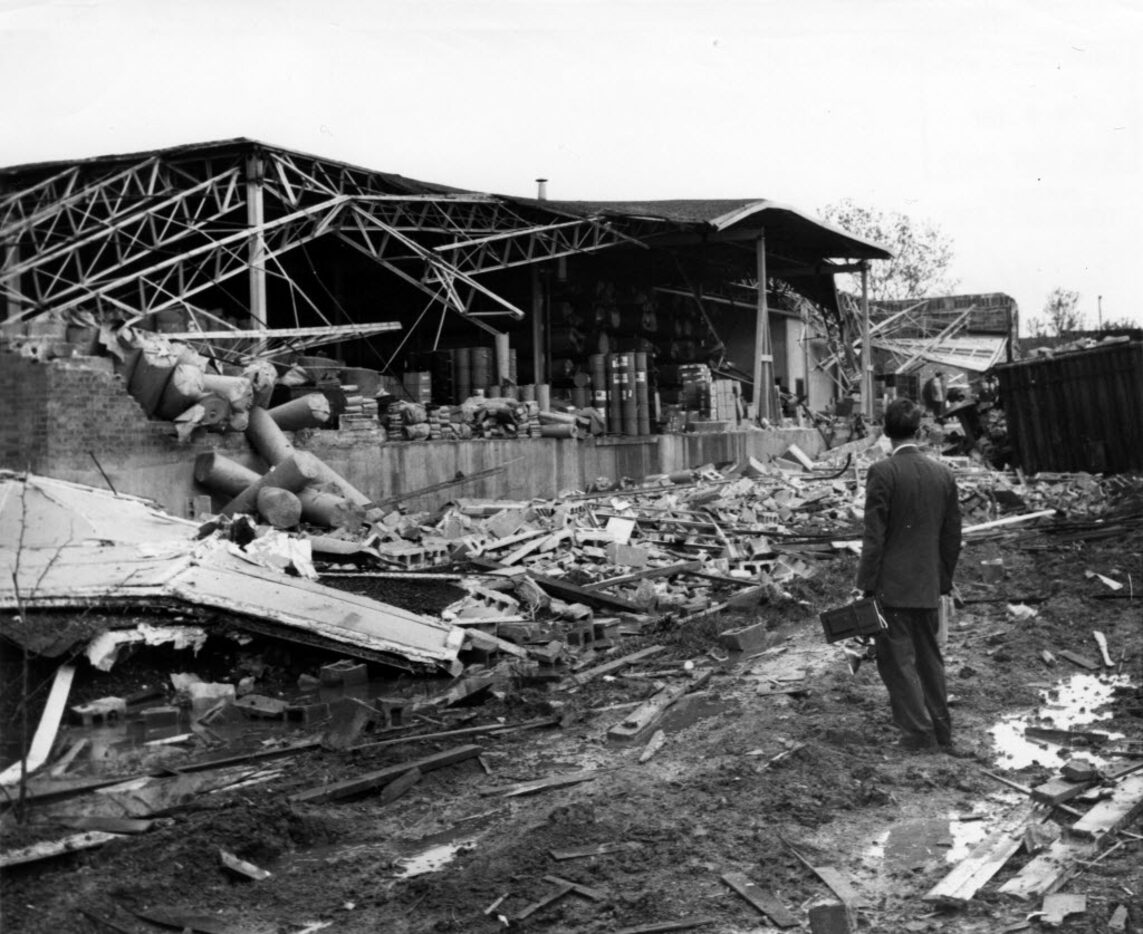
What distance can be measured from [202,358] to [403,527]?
351 cm

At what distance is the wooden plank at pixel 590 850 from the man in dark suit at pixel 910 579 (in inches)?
89.4

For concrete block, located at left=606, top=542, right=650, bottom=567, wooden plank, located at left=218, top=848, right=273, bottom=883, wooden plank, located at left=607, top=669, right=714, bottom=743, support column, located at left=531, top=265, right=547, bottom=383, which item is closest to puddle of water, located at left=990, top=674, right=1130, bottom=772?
wooden plank, located at left=607, top=669, right=714, bottom=743

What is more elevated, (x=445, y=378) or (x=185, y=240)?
(x=185, y=240)

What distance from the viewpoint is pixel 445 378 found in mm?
25750

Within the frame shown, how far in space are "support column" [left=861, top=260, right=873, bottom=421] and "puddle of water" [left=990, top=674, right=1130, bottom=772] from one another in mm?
26809

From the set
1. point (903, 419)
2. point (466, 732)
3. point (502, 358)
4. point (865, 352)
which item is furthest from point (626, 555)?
point (865, 352)

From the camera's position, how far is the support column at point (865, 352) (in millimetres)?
34844

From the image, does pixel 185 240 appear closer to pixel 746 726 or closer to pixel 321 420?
pixel 321 420

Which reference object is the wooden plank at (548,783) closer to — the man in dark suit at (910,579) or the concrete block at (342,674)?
the man in dark suit at (910,579)

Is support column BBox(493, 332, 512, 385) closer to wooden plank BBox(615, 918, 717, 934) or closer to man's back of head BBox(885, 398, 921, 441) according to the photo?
man's back of head BBox(885, 398, 921, 441)

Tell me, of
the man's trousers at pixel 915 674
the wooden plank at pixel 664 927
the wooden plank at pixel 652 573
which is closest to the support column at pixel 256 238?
the wooden plank at pixel 652 573

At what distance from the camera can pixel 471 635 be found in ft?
34.2

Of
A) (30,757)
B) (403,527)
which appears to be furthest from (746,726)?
(403,527)

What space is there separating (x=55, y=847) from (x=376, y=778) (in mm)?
1780
